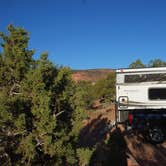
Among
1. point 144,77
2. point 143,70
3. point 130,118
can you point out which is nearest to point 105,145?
point 130,118

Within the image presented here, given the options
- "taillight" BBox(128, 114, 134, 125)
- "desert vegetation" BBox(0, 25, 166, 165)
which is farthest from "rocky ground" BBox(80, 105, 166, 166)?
"desert vegetation" BBox(0, 25, 166, 165)

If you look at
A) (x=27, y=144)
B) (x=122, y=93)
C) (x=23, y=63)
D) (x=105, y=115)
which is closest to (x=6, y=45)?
(x=23, y=63)

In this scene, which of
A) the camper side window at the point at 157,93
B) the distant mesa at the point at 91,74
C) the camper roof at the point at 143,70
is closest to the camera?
the camper side window at the point at 157,93

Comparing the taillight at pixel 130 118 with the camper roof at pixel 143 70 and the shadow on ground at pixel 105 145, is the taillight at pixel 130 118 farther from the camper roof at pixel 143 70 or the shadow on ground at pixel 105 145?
the camper roof at pixel 143 70

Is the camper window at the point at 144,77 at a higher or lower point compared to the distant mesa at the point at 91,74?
lower

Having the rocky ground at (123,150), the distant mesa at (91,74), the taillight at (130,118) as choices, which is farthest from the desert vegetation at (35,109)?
the distant mesa at (91,74)

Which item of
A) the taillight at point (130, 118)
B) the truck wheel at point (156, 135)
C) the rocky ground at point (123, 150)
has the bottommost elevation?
the rocky ground at point (123, 150)

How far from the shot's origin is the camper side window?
1559 centimetres

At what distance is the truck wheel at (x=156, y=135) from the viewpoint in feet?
51.5

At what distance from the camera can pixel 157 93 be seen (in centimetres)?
1567

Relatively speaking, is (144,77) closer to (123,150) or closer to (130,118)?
(130,118)

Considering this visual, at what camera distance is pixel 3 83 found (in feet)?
39.6

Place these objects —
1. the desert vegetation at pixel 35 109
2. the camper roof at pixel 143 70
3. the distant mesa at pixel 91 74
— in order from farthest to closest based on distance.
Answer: the distant mesa at pixel 91 74, the camper roof at pixel 143 70, the desert vegetation at pixel 35 109

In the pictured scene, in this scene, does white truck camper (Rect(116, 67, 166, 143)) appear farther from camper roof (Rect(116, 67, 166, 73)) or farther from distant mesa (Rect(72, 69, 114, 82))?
distant mesa (Rect(72, 69, 114, 82))
